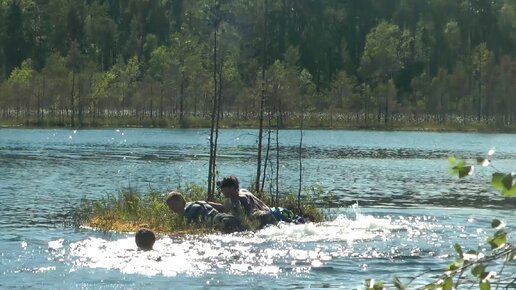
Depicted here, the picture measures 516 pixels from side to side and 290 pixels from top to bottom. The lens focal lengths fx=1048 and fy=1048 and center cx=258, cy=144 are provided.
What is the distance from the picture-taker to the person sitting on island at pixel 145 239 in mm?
20438

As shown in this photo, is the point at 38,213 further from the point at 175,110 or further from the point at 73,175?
→ the point at 175,110

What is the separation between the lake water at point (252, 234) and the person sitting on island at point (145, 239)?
0.75 feet

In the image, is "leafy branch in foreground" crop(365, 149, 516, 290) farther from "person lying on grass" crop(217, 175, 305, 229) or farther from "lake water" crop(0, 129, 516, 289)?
"person lying on grass" crop(217, 175, 305, 229)

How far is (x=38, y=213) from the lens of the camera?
99.7ft

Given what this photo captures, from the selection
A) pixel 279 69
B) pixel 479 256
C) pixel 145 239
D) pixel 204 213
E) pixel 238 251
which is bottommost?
pixel 238 251

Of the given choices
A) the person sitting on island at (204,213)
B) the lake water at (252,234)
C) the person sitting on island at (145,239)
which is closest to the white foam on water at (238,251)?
the lake water at (252,234)

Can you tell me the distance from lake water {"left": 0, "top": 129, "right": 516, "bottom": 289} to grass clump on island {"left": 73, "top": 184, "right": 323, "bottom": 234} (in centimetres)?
59

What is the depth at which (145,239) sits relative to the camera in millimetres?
20453

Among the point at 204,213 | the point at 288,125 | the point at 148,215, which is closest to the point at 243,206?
the point at 204,213

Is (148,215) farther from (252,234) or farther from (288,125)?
(288,125)

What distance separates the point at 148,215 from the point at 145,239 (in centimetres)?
466

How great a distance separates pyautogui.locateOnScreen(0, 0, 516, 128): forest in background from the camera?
125 meters

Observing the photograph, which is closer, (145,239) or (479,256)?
(479,256)

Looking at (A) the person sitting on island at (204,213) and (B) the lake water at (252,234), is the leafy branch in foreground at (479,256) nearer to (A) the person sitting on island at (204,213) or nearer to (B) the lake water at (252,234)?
(B) the lake water at (252,234)
